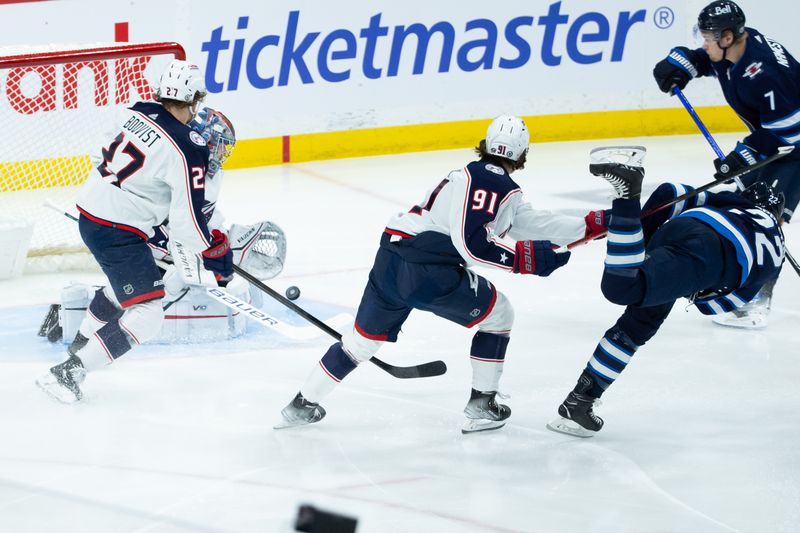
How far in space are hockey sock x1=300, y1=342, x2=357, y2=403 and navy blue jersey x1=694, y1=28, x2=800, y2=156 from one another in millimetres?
1840

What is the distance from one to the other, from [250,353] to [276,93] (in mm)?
3019

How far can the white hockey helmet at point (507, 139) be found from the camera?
310 cm

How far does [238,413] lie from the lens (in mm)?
3477

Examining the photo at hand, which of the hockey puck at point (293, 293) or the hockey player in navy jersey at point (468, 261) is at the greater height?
the hockey player in navy jersey at point (468, 261)

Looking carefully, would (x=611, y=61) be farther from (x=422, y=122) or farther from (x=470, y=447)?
(x=470, y=447)

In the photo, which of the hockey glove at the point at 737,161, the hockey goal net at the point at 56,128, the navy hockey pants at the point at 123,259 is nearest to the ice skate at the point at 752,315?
the hockey glove at the point at 737,161

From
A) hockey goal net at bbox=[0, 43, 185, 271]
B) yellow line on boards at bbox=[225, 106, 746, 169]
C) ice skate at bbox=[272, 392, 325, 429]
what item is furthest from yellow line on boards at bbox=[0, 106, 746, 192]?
ice skate at bbox=[272, 392, 325, 429]

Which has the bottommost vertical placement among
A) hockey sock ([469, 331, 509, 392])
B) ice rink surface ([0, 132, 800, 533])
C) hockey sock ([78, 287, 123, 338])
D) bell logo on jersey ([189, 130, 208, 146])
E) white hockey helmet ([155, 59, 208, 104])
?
ice rink surface ([0, 132, 800, 533])

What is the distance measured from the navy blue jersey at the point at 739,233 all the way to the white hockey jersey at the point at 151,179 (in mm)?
1306

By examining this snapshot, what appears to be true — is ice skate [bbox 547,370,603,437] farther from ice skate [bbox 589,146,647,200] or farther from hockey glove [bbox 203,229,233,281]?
hockey glove [bbox 203,229,233,281]

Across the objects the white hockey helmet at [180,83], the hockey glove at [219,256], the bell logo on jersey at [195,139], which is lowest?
the hockey glove at [219,256]

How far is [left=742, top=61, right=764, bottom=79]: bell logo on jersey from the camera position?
4105 millimetres

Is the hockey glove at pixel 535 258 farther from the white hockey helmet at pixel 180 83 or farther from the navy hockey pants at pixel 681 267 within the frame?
the white hockey helmet at pixel 180 83

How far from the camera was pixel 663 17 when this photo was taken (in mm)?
7375
